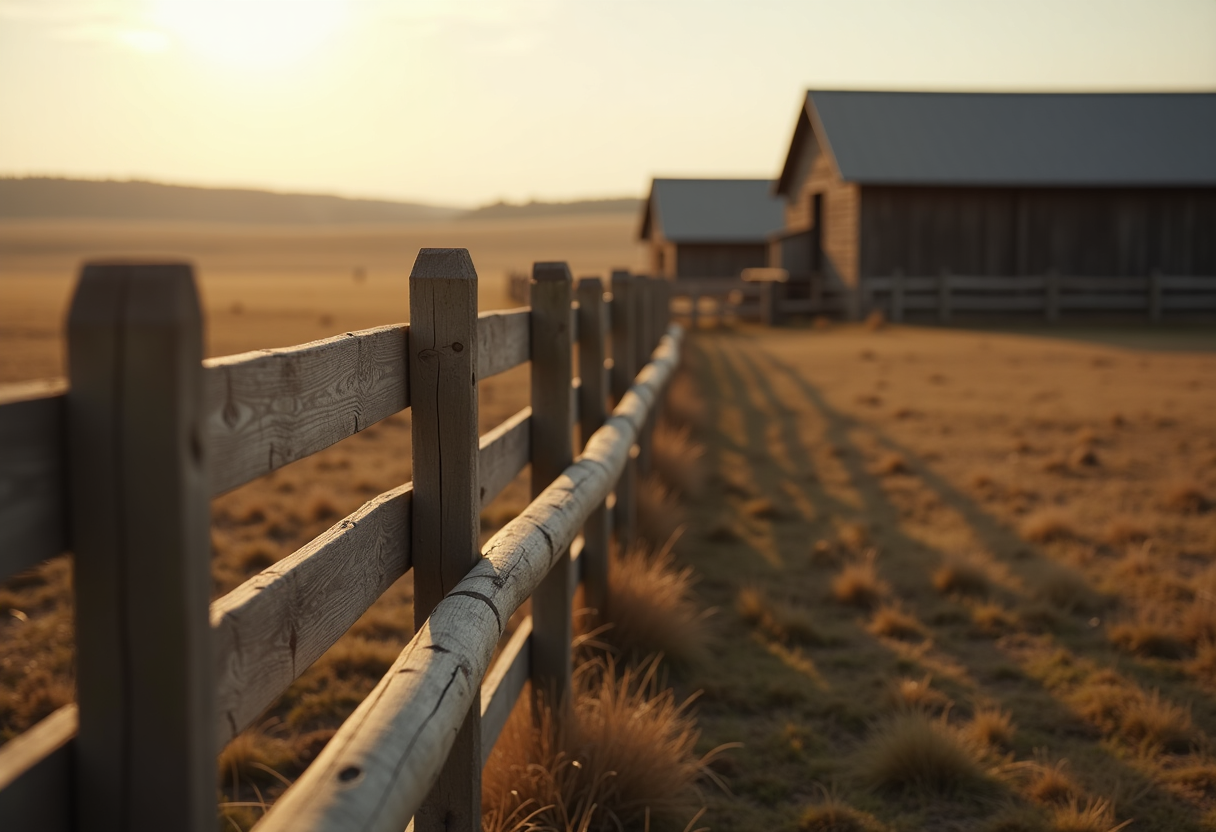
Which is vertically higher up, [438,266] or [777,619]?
[438,266]

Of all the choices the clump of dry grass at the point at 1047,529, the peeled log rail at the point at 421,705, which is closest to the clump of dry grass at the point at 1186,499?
the clump of dry grass at the point at 1047,529

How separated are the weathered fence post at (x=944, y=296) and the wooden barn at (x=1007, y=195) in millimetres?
628

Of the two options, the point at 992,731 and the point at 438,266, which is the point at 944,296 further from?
the point at 438,266

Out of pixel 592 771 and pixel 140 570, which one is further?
pixel 592 771

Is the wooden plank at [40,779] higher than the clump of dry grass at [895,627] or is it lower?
higher

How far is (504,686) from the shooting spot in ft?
10.5

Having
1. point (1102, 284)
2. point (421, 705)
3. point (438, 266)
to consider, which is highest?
point (1102, 284)

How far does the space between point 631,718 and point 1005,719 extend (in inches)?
60.8

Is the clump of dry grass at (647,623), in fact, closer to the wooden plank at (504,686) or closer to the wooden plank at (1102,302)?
the wooden plank at (504,686)

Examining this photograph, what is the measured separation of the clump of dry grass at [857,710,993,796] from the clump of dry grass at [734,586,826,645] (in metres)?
1.35

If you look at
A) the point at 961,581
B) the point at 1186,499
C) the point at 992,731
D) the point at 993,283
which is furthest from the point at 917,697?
the point at 993,283

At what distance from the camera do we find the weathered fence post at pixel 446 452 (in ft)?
8.07

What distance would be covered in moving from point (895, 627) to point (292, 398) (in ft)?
13.5

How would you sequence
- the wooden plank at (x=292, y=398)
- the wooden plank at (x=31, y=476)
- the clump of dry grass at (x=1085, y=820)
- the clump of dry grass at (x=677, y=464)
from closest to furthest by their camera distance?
the wooden plank at (x=31, y=476) < the wooden plank at (x=292, y=398) < the clump of dry grass at (x=1085, y=820) < the clump of dry grass at (x=677, y=464)
